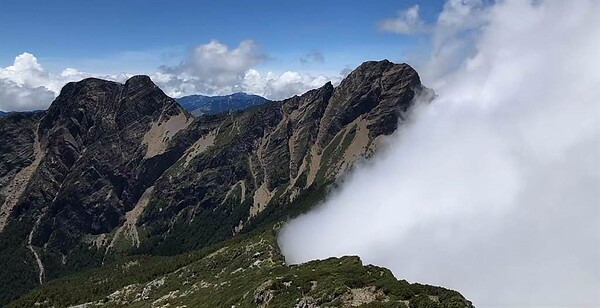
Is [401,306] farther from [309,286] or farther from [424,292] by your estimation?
[309,286]

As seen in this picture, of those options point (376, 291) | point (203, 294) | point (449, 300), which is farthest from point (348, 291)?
point (203, 294)

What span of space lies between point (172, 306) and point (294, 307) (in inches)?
3523

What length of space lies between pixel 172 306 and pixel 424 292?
378 feet

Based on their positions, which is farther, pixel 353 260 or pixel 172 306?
pixel 172 306

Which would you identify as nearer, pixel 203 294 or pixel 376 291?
pixel 376 291

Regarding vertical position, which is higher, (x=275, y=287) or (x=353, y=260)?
(x=353, y=260)

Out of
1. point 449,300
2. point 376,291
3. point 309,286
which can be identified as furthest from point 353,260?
point 449,300

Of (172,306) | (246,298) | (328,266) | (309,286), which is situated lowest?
(172,306)

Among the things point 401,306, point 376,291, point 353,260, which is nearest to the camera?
point 401,306

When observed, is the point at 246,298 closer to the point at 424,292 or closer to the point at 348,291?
the point at 348,291

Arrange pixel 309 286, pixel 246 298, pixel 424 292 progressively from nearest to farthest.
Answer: pixel 424 292 → pixel 309 286 → pixel 246 298

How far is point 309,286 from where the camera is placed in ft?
426

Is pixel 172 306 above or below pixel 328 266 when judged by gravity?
below

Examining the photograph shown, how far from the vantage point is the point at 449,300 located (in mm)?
95188
